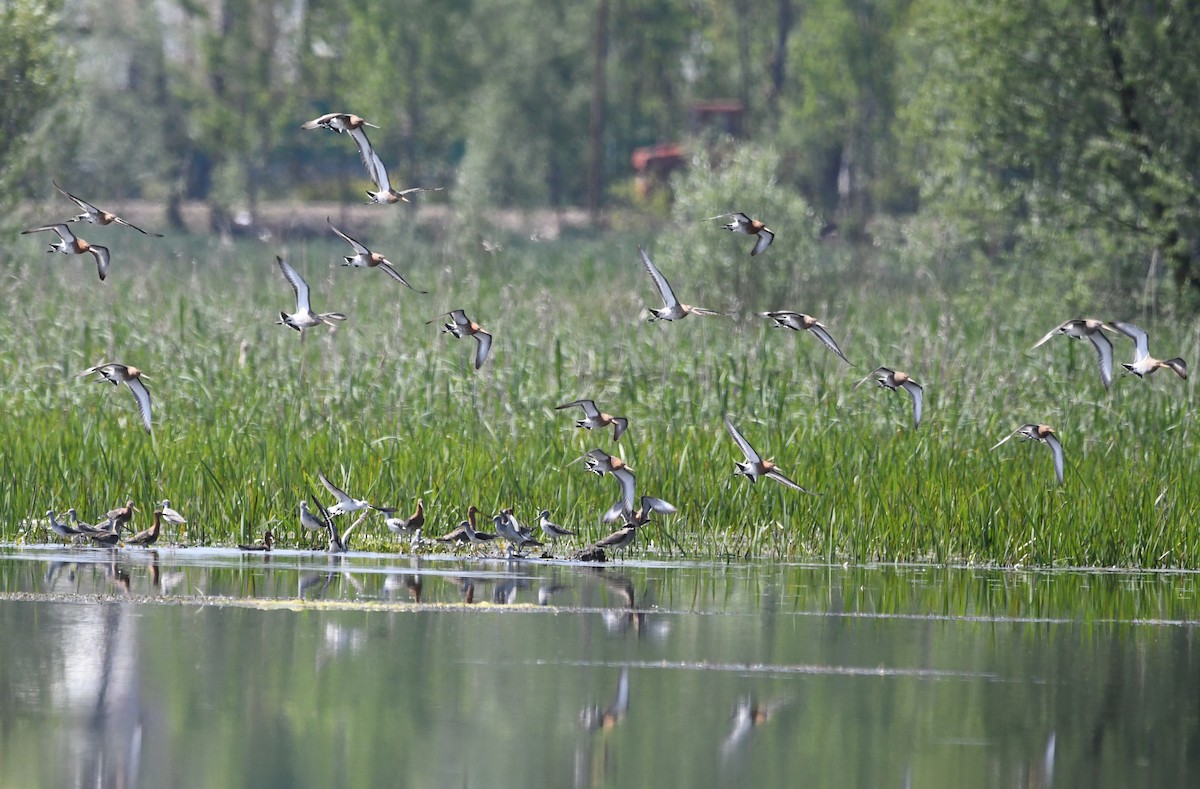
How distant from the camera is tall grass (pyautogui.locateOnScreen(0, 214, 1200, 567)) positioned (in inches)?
541

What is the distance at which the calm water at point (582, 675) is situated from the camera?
768 centimetres

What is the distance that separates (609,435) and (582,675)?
254 inches

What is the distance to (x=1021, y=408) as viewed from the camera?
17578mm

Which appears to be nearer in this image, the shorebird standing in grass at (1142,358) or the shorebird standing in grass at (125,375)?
the shorebird standing in grass at (1142,358)

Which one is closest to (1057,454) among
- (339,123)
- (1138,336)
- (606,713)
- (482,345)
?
(1138,336)

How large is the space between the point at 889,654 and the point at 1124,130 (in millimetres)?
18091

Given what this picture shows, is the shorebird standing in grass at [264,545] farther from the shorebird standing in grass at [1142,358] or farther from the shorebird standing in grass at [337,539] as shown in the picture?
the shorebird standing in grass at [1142,358]

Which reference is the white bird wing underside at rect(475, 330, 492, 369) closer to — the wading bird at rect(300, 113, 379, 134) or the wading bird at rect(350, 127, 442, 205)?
the wading bird at rect(350, 127, 442, 205)

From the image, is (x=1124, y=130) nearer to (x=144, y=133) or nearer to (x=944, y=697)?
(x=944, y=697)

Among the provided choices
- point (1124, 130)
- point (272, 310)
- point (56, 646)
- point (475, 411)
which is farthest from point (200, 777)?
point (1124, 130)

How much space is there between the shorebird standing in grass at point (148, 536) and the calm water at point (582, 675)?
1.14 feet

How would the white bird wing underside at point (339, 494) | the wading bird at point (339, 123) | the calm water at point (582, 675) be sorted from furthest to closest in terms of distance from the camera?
the white bird wing underside at point (339, 494) < the wading bird at point (339, 123) < the calm water at point (582, 675)

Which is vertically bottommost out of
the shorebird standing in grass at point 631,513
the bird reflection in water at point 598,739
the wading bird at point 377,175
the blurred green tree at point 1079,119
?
the bird reflection in water at point 598,739

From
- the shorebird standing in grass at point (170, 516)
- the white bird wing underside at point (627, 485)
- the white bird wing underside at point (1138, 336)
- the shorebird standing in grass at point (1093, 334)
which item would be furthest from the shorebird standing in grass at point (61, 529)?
the white bird wing underside at point (1138, 336)
